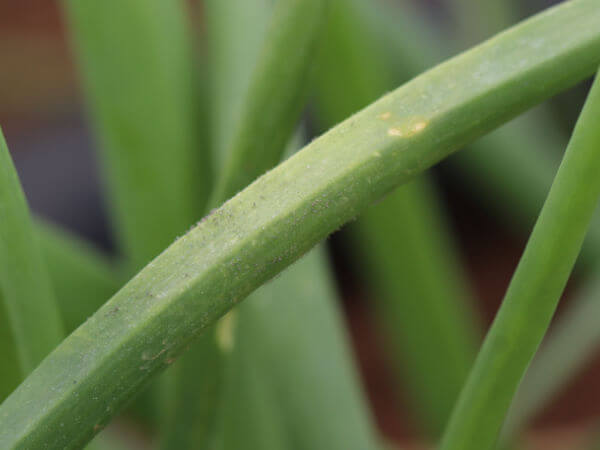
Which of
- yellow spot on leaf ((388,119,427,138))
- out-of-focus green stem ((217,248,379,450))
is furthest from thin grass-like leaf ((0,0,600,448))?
out-of-focus green stem ((217,248,379,450))

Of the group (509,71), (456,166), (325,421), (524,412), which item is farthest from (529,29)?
(456,166)

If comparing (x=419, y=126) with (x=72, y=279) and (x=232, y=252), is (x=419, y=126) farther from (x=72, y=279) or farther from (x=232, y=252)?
(x=72, y=279)

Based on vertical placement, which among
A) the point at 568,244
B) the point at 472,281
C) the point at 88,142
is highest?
the point at 88,142

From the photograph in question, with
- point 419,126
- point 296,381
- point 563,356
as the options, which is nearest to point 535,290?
point 419,126

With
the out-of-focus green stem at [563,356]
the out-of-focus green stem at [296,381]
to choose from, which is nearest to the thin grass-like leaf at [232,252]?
the out-of-focus green stem at [296,381]

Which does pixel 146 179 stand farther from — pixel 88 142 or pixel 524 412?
pixel 88 142

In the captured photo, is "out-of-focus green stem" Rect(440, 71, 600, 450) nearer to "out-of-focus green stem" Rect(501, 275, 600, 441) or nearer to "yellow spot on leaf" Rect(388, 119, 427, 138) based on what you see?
"yellow spot on leaf" Rect(388, 119, 427, 138)
